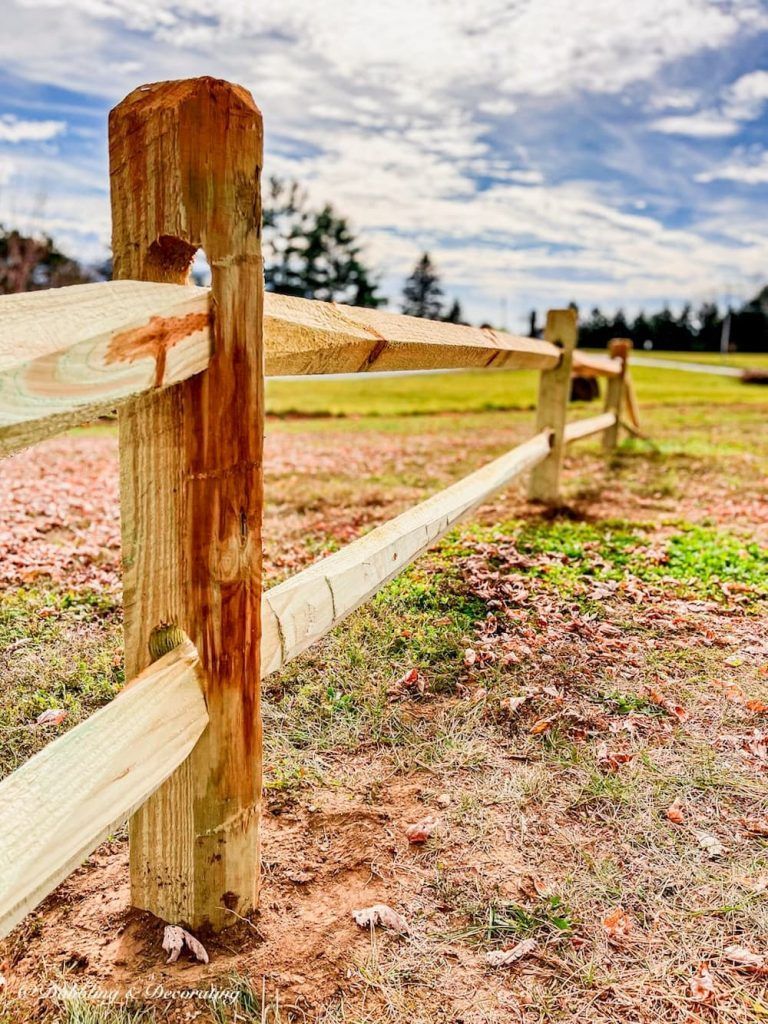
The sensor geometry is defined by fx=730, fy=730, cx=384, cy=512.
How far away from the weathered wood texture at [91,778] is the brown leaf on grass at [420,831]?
107 centimetres

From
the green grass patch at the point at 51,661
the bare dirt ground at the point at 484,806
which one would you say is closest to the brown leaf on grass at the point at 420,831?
the bare dirt ground at the point at 484,806

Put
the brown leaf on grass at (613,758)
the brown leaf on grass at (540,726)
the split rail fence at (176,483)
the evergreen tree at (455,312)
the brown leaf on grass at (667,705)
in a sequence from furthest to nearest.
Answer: the evergreen tree at (455,312) < the brown leaf on grass at (667,705) < the brown leaf on grass at (540,726) < the brown leaf on grass at (613,758) < the split rail fence at (176,483)

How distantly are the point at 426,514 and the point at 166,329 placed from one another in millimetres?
1985

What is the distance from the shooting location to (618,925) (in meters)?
2.16

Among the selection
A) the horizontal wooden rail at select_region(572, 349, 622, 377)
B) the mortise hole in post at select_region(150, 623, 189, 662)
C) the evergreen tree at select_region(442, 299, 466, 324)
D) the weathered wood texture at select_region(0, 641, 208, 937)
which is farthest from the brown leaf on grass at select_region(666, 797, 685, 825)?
the evergreen tree at select_region(442, 299, 466, 324)

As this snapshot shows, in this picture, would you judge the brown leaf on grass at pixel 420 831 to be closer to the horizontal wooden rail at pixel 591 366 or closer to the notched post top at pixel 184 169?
the notched post top at pixel 184 169

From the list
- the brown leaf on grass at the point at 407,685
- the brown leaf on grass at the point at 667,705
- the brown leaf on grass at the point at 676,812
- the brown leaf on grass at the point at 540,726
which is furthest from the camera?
the brown leaf on grass at the point at 407,685

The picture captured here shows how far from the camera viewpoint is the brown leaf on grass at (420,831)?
248 cm

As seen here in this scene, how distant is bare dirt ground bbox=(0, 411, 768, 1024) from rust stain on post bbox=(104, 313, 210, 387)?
1.57 metres

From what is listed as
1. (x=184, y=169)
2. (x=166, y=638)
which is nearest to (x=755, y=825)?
(x=166, y=638)

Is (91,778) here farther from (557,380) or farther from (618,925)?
(557,380)

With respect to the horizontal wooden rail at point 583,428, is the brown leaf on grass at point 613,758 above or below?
below

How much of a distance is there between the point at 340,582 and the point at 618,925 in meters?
1.31

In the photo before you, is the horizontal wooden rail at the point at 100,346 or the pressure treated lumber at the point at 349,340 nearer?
the horizontal wooden rail at the point at 100,346
